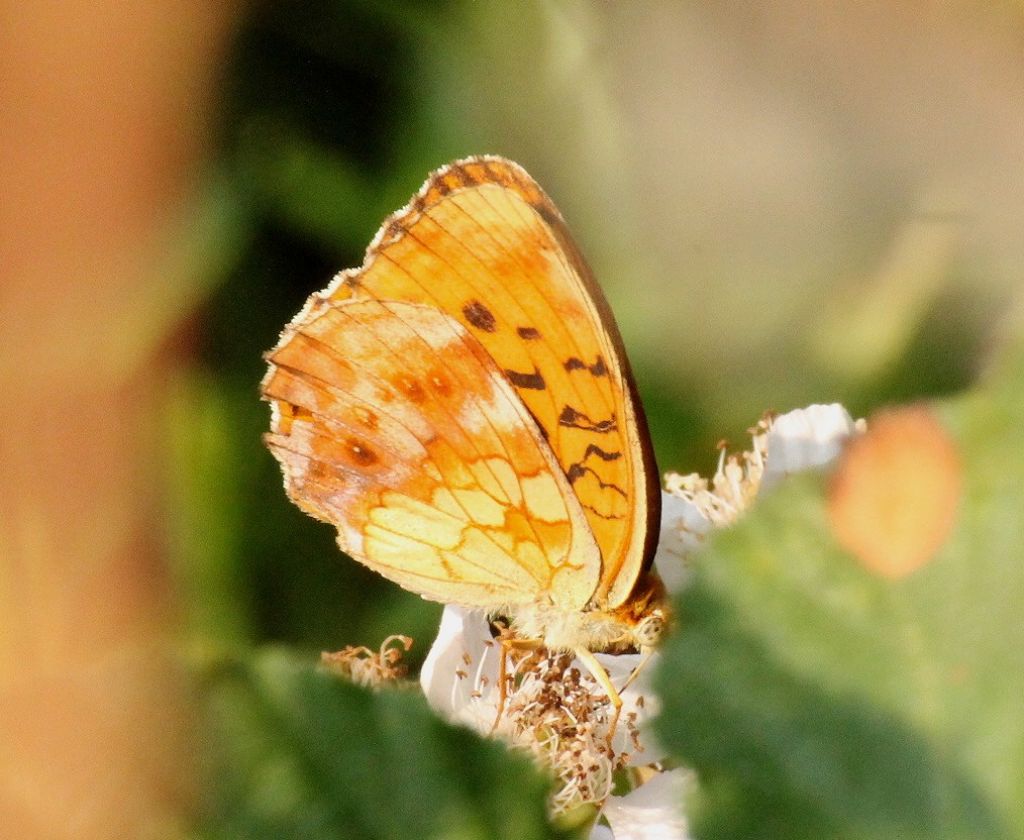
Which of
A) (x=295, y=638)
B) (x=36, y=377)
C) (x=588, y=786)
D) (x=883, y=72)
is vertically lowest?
(x=295, y=638)

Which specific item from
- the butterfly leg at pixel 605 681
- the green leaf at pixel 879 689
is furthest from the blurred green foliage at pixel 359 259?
the butterfly leg at pixel 605 681

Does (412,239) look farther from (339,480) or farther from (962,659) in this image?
(962,659)

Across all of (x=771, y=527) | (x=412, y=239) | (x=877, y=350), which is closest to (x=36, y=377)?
(x=412, y=239)

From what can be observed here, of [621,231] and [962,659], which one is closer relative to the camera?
[962,659]

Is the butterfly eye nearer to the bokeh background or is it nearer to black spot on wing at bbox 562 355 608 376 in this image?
black spot on wing at bbox 562 355 608 376

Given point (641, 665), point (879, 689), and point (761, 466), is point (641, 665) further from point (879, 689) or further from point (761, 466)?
point (879, 689)

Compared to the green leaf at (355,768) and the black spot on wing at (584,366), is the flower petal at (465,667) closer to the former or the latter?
the black spot on wing at (584,366)
